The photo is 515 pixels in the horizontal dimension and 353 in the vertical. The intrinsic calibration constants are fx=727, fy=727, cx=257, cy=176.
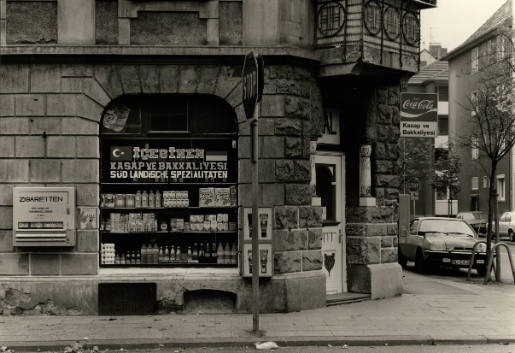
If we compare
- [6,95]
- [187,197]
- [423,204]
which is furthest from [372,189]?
[423,204]

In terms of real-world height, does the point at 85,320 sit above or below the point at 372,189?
below

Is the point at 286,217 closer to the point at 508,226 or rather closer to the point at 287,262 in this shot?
the point at 287,262

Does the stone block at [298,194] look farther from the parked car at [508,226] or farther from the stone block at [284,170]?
the parked car at [508,226]

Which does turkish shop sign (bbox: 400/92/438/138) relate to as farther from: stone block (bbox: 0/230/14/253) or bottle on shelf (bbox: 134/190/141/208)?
stone block (bbox: 0/230/14/253)

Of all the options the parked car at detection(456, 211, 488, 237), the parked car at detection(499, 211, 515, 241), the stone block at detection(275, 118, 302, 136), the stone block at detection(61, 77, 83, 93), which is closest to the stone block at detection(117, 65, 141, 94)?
the stone block at detection(61, 77, 83, 93)

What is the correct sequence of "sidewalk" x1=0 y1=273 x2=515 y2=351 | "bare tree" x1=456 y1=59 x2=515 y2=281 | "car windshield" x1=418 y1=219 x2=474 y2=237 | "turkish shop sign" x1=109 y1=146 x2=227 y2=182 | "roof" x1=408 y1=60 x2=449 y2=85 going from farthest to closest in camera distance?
"roof" x1=408 y1=60 x2=449 y2=85 → "car windshield" x1=418 y1=219 x2=474 y2=237 → "bare tree" x1=456 y1=59 x2=515 y2=281 → "turkish shop sign" x1=109 y1=146 x2=227 y2=182 → "sidewalk" x1=0 y1=273 x2=515 y2=351

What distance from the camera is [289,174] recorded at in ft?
38.5

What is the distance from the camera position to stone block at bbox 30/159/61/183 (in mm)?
11539

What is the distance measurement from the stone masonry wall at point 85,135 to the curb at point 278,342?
2.36m

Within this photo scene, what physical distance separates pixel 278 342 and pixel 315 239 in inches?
122

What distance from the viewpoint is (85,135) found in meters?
11.6

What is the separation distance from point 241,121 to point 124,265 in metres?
3.04

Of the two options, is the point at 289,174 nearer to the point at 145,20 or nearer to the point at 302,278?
the point at 302,278

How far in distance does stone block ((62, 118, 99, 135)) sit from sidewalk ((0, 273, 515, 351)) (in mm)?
2903
